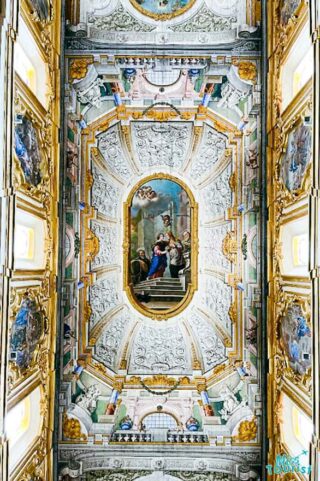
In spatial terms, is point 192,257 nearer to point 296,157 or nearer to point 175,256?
point 175,256

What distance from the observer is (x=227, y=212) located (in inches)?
555

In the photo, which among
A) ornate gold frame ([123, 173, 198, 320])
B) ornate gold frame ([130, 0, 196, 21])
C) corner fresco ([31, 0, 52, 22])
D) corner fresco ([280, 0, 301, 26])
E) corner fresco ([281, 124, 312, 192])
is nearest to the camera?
corner fresco ([281, 124, 312, 192])

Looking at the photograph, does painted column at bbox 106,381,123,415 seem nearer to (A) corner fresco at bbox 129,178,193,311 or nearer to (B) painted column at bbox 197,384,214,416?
(B) painted column at bbox 197,384,214,416

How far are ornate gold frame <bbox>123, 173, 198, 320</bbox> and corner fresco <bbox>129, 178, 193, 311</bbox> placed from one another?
8cm

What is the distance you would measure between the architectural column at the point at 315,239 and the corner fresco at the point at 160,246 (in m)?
4.44

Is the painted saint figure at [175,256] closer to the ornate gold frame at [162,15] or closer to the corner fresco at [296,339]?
the corner fresco at [296,339]

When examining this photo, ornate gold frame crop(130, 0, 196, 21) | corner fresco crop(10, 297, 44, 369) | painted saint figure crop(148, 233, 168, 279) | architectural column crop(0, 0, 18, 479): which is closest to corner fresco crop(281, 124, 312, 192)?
painted saint figure crop(148, 233, 168, 279)

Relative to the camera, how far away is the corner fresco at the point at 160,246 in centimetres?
1413

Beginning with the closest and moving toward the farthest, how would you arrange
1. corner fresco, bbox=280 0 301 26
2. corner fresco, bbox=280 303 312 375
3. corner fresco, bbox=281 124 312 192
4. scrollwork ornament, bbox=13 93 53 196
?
scrollwork ornament, bbox=13 93 53 196, corner fresco, bbox=281 124 312 192, corner fresco, bbox=280 303 312 375, corner fresco, bbox=280 0 301 26

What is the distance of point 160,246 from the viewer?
1413 cm

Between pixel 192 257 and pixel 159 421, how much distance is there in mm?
4395

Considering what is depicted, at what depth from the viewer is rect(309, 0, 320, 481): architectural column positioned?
9.99 meters

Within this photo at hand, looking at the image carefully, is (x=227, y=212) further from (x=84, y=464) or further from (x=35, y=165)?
(x=84, y=464)

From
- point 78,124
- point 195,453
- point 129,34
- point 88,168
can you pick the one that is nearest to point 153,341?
point 195,453
